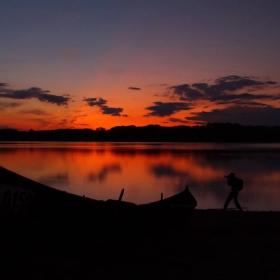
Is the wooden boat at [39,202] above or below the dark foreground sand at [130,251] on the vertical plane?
above

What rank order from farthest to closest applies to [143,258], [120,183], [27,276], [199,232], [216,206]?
[120,183]
[216,206]
[199,232]
[143,258]
[27,276]

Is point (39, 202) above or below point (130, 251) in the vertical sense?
above

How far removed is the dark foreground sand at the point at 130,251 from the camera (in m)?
7.96

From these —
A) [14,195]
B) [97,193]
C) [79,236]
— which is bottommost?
[97,193]

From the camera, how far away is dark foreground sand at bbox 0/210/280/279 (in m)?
7.96

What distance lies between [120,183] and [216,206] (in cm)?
1519

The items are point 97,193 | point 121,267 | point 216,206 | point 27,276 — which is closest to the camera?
point 27,276

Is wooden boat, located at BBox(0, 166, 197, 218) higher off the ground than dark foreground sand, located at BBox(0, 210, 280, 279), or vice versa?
wooden boat, located at BBox(0, 166, 197, 218)

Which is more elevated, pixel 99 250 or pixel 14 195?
pixel 14 195

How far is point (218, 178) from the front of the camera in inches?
1647

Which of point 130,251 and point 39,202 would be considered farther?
point 130,251

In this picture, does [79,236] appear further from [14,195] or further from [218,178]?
[218,178]

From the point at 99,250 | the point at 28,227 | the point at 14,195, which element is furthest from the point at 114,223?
the point at 14,195

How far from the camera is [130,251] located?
9.55m
